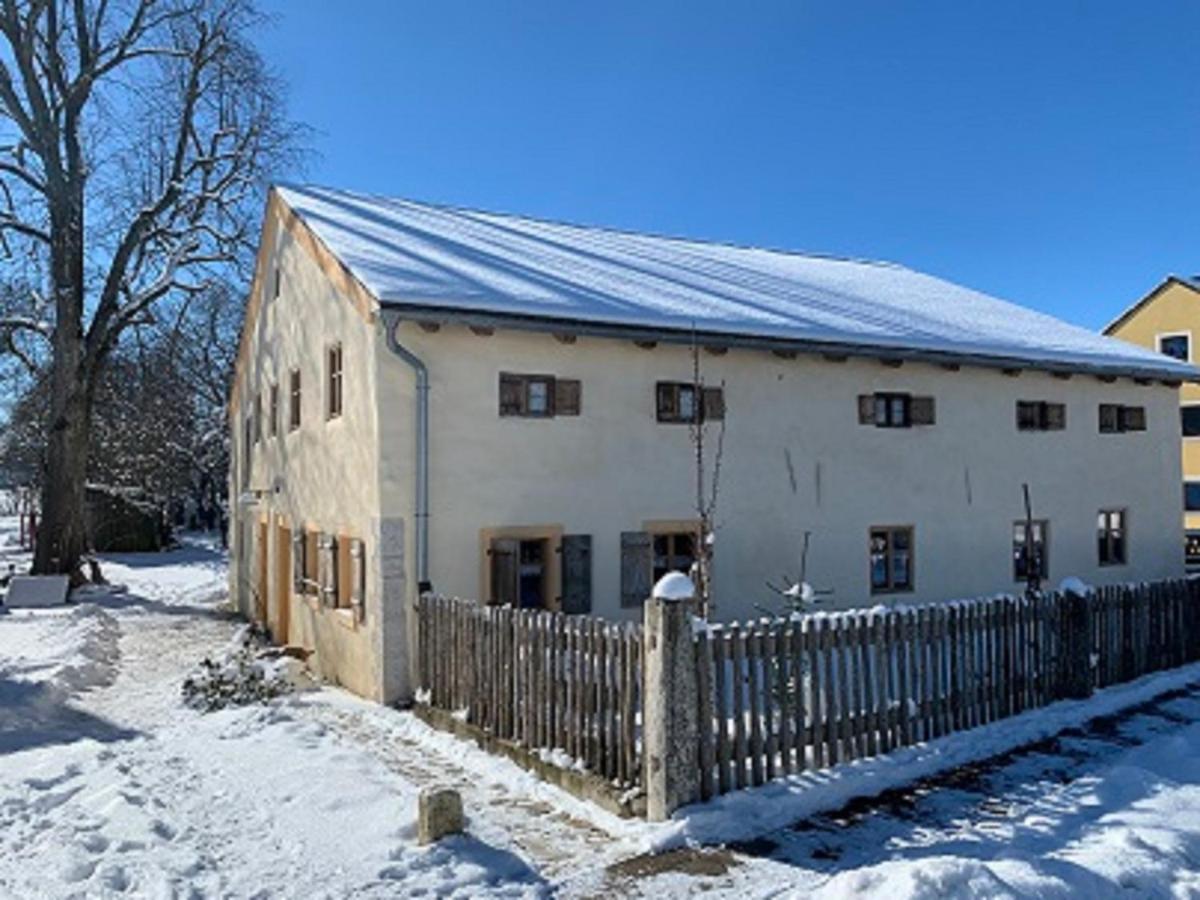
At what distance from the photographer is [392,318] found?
1000cm

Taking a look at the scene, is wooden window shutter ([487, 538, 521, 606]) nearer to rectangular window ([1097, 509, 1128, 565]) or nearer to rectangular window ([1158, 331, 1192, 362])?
rectangular window ([1097, 509, 1128, 565])

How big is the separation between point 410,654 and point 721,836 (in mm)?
4982

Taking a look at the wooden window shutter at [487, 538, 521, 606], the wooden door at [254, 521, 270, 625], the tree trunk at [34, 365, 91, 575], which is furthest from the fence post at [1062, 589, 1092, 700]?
the tree trunk at [34, 365, 91, 575]

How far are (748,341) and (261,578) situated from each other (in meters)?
10.9

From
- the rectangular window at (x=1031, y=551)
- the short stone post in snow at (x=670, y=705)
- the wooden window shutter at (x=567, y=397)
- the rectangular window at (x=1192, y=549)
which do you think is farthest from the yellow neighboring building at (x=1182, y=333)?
the short stone post in snow at (x=670, y=705)

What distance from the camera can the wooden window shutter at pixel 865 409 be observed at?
1391 centimetres

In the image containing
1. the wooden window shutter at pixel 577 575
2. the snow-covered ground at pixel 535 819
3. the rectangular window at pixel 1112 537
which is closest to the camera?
the snow-covered ground at pixel 535 819

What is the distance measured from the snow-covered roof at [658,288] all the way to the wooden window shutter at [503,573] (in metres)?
2.72

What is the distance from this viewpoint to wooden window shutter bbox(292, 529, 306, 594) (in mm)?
14141

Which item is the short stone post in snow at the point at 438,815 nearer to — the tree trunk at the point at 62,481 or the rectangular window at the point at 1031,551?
the rectangular window at the point at 1031,551

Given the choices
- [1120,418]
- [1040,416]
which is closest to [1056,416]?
[1040,416]

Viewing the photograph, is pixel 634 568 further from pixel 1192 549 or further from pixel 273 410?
pixel 1192 549

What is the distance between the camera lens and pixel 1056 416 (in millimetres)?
16062

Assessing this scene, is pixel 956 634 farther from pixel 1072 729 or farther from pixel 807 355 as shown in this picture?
pixel 807 355
